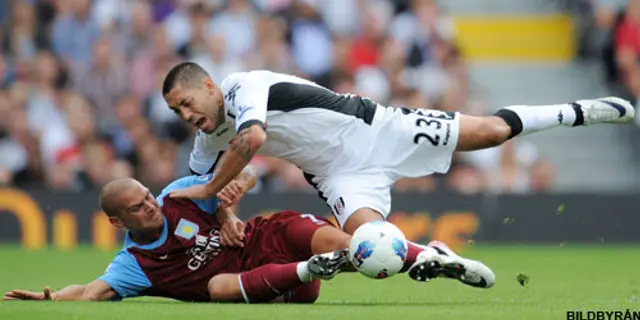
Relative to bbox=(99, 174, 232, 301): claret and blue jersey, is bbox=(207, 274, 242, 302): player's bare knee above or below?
below

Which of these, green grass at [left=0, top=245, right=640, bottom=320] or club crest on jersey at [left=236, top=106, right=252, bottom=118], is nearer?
green grass at [left=0, top=245, right=640, bottom=320]

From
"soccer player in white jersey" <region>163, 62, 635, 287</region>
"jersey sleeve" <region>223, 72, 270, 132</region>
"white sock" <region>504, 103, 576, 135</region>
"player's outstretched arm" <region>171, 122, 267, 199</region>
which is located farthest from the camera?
"white sock" <region>504, 103, 576, 135</region>

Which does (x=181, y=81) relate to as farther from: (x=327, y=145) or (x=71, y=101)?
(x=71, y=101)

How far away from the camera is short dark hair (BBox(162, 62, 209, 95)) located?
9.51 metres

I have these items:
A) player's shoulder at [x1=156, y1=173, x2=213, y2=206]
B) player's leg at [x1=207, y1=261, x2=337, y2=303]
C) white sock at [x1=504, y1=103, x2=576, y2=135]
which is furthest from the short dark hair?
white sock at [x1=504, y1=103, x2=576, y2=135]

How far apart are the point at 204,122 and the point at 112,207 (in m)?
1.04

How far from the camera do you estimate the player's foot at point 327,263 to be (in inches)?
335

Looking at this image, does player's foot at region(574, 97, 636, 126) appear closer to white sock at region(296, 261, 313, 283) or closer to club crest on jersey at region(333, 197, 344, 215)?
club crest on jersey at region(333, 197, 344, 215)

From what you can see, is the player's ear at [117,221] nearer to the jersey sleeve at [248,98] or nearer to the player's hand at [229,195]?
the player's hand at [229,195]

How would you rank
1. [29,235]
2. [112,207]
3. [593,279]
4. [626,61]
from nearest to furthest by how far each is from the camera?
[112,207]
[593,279]
[29,235]
[626,61]

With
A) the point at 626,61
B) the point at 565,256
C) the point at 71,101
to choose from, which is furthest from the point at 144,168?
the point at 626,61

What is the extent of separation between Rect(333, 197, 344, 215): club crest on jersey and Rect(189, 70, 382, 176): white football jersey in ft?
0.95

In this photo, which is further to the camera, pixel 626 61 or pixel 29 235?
pixel 626 61

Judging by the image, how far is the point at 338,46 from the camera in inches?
750
